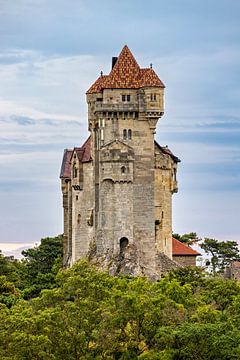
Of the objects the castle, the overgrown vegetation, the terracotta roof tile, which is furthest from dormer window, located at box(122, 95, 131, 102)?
the overgrown vegetation

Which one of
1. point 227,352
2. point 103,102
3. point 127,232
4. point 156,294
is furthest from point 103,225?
point 227,352

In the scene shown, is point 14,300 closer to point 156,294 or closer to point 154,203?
point 154,203

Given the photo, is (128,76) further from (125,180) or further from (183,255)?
(183,255)

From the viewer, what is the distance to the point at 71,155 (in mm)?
125000

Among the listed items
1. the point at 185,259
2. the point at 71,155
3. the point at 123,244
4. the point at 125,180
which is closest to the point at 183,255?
the point at 185,259

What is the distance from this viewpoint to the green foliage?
225 ft

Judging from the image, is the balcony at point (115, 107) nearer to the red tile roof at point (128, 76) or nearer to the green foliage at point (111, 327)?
the red tile roof at point (128, 76)

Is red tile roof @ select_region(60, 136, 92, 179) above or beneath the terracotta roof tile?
beneath

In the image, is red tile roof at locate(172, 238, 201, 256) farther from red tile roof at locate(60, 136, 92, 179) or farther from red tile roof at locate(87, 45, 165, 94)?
red tile roof at locate(87, 45, 165, 94)

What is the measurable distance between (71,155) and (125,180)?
15175mm

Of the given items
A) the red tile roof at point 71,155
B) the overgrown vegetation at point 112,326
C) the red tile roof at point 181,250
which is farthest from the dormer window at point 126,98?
the overgrown vegetation at point 112,326

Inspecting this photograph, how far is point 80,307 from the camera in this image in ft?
237

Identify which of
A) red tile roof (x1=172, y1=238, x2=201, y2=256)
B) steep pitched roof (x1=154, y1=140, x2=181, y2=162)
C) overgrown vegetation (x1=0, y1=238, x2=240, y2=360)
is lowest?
overgrown vegetation (x1=0, y1=238, x2=240, y2=360)

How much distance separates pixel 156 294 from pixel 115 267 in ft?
104
